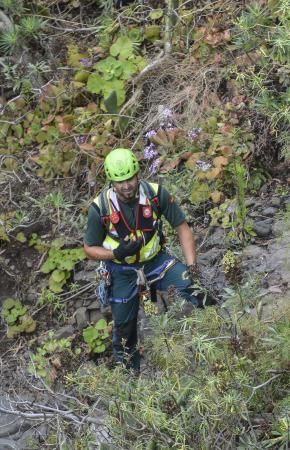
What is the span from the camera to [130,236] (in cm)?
565

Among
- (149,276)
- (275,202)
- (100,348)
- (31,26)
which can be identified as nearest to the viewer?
(149,276)

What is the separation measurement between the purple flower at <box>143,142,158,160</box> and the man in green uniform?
7.68ft

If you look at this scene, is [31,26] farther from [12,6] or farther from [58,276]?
[58,276]

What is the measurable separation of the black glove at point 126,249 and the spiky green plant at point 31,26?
4.78 meters

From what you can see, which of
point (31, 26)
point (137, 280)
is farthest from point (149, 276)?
point (31, 26)

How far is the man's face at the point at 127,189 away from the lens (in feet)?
17.9

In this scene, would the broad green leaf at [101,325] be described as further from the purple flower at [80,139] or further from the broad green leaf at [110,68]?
the broad green leaf at [110,68]

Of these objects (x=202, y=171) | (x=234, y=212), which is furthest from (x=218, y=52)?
(x=234, y=212)

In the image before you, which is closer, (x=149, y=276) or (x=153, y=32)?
(x=149, y=276)

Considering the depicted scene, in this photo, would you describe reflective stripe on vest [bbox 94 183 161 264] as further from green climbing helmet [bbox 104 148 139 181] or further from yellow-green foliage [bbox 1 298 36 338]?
yellow-green foliage [bbox 1 298 36 338]

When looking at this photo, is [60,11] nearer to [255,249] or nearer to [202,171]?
[202,171]

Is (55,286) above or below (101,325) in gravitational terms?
below

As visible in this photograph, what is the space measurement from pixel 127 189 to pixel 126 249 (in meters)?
0.43

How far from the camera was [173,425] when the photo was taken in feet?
13.5
